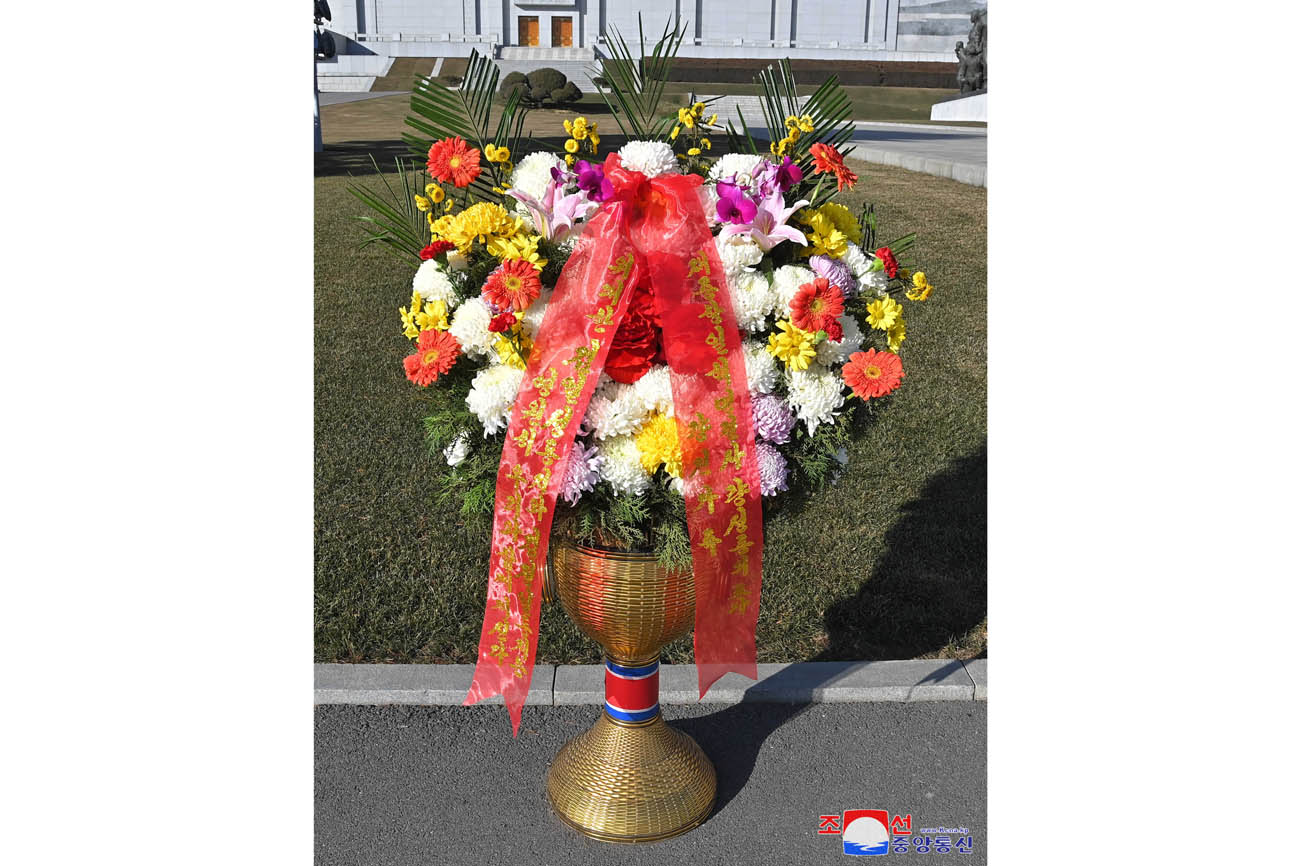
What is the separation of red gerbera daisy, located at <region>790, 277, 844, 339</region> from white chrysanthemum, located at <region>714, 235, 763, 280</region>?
0.46 ft

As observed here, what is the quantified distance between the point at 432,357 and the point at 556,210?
17.6 inches

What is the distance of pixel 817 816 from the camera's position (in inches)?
111

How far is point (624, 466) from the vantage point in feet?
7.35

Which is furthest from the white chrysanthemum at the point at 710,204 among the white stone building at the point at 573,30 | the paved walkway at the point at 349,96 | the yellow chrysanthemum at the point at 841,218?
the white stone building at the point at 573,30

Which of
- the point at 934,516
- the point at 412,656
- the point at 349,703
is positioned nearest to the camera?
the point at 349,703

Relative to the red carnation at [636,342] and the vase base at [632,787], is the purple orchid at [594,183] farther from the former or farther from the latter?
the vase base at [632,787]

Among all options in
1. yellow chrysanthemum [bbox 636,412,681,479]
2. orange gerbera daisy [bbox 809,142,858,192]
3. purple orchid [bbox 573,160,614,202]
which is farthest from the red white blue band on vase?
orange gerbera daisy [bbox 809,142,858,192]

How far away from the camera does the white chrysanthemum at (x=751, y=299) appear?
2.28m

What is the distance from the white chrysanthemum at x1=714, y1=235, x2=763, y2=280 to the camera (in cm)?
228

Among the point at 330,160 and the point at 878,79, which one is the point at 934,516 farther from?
the point at 878,79

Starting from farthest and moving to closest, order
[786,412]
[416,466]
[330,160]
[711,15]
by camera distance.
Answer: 1. [711,15]
2. [330,160]
3. [416,466]
4. [786,412]

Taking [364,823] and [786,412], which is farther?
[364,823]

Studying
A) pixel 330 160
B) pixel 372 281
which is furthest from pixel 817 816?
pixel 330 160

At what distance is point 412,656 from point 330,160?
37.0 ft
